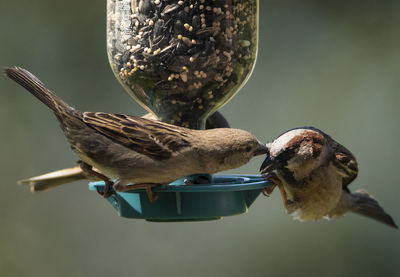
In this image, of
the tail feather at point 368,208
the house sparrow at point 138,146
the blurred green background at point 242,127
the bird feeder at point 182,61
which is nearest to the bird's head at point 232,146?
the house sparrow at point 138,146

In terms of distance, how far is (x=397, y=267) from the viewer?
6.59 metres

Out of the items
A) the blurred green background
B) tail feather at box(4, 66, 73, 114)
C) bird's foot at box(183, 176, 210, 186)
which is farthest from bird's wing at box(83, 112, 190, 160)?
Answer: the blurred green background

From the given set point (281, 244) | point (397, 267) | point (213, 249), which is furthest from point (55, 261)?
point (397, 267)

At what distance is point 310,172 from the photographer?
12.3ft

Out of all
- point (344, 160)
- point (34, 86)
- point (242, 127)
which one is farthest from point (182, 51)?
point (242, 127)

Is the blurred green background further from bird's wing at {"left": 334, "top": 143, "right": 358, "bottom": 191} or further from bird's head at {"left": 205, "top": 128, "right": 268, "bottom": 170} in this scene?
bird's head at {"left": 205, "top": 128, "right": 268, "bottom": 170}

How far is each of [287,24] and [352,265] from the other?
3.03 m

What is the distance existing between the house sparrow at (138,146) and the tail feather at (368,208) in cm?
175

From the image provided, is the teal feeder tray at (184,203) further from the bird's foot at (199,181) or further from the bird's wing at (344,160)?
the bird's wing at (344,160)

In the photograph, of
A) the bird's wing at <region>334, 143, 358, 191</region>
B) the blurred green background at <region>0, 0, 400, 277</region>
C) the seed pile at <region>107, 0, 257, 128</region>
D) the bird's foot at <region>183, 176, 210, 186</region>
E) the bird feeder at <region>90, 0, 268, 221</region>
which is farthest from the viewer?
the blurred green background at <region>0, 0, 400, 277</region>

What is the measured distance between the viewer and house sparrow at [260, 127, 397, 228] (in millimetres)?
3506

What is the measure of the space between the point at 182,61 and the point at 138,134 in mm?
557

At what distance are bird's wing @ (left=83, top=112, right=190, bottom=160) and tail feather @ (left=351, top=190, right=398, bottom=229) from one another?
2.05 meters

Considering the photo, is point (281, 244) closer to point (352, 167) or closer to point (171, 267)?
point (171, 267)
